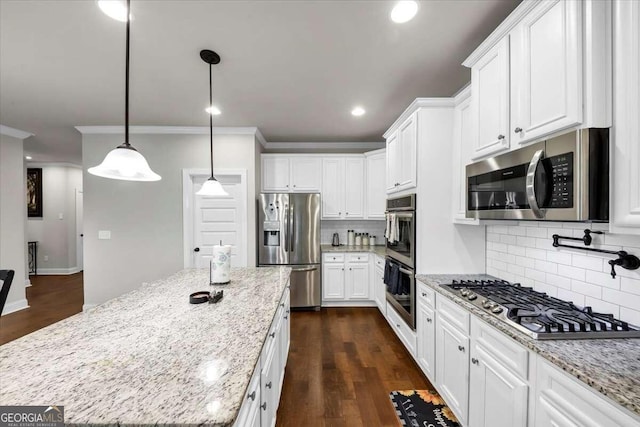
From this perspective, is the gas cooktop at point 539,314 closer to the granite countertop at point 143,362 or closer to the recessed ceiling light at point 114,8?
the granite countertop at point 143,362

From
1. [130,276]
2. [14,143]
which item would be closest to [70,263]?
[14,143]

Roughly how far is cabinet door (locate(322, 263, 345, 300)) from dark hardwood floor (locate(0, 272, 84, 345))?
370cm

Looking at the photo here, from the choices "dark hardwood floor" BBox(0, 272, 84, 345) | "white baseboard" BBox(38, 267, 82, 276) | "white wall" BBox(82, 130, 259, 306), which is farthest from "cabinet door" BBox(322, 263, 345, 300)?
"white baseboard" BBox(38, 267, 82, 276)

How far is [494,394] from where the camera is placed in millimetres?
1410

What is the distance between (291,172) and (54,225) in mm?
6166

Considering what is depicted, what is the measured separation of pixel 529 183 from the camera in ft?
4.38

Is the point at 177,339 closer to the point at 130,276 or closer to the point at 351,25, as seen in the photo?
the point at 351,25

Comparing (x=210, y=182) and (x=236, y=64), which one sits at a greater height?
(x=236, y=64)

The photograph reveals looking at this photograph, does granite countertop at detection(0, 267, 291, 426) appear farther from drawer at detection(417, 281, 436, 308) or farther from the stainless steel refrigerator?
the stainless steel refrigerator

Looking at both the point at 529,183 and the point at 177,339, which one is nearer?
the point at 177,339

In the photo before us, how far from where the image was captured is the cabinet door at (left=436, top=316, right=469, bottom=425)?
168cm

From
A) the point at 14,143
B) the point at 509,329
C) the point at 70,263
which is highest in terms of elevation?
the point at 14,143

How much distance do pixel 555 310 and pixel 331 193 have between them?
327 centimetres

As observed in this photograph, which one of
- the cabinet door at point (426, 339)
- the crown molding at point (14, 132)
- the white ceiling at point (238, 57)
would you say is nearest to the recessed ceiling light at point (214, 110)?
the white ceiling at point (238, 57)
